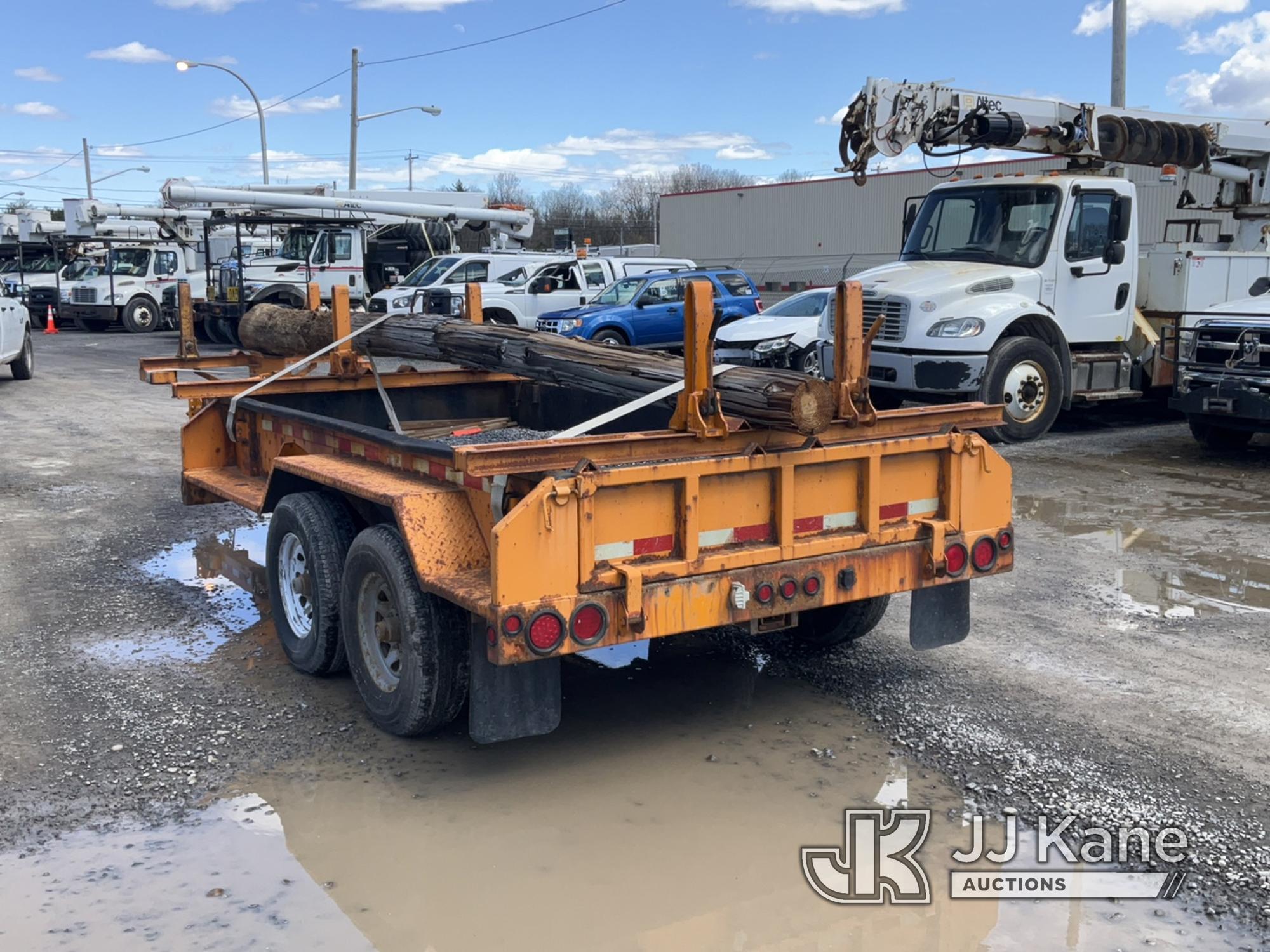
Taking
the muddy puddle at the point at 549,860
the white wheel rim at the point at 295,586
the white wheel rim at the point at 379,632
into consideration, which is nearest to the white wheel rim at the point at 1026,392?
the muddy puddle at the point at 549,860

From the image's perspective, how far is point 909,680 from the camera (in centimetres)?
571

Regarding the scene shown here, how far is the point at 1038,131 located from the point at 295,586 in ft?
32.2

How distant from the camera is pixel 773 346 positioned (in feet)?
53.4

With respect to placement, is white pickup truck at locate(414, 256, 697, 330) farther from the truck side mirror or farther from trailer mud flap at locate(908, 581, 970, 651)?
trailer mud flap at locate(908, 581, 970, 651)

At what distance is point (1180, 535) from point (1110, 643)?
9.04 ft

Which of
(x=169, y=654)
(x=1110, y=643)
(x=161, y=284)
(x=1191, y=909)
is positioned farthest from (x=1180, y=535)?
(x=161, y=284)

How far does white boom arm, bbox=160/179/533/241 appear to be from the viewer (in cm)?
2498

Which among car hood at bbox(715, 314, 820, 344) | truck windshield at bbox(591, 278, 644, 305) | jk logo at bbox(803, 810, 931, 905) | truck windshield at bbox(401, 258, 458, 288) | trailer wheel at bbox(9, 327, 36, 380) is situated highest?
truck windshield at bbox(401, 258, 458, 288)

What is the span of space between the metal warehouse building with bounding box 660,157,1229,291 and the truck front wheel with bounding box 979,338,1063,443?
2267 cm

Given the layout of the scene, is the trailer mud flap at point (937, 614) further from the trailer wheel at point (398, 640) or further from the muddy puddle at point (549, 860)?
the trailer wheel at point (398, 640)

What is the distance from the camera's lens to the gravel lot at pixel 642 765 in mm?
3756

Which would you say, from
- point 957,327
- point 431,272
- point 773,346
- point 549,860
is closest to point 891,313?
point 957,327

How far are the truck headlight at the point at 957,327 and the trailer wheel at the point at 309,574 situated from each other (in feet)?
24.8

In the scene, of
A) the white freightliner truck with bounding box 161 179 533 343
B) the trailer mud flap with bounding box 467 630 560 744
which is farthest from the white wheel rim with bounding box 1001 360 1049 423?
the white freightliner truck with bounding box 161 179 533 343
